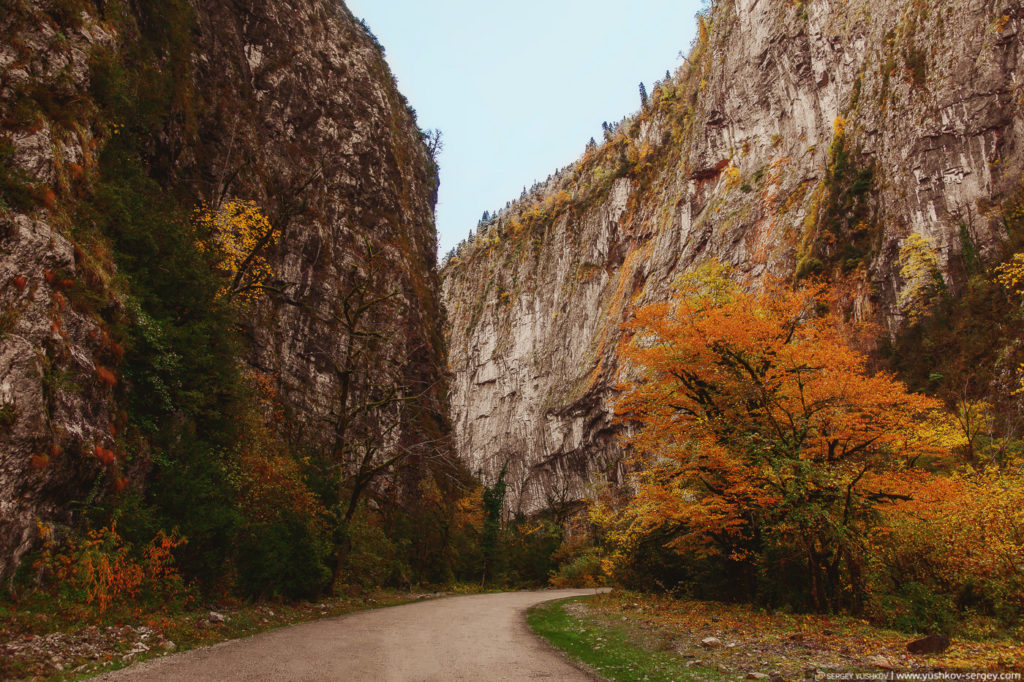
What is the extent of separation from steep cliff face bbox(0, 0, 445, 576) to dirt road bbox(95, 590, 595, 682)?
291 centimetres

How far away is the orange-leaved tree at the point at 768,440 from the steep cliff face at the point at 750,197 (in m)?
20.9

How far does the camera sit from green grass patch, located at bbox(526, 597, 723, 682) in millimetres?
6500

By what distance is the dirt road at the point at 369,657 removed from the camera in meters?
5.78

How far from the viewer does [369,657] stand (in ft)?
23.1

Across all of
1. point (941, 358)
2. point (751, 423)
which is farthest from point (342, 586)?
point (941, 358)

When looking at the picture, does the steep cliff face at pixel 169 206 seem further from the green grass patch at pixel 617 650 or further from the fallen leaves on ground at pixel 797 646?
the fallen leaves on ground at pixel 797 646

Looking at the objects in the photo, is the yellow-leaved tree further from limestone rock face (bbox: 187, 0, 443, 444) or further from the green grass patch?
the green grass patch

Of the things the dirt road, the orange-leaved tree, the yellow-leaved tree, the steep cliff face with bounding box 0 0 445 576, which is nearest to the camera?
the dirt road

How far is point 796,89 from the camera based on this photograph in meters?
45.0

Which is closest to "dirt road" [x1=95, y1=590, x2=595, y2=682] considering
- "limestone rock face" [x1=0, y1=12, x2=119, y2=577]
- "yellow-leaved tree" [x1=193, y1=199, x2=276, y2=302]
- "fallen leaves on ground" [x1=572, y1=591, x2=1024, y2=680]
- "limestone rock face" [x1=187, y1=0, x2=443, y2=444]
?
"fallen leaves on ground" [x1=572, y1=591, x2=1024, y2=680]

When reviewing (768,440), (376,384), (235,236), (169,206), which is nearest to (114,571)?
(169,206)

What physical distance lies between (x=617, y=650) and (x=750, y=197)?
1819 inches

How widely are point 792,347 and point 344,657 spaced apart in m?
11.7

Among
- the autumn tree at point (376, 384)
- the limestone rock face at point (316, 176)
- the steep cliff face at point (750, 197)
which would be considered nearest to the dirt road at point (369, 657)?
the autumn tree at point (376, 384)
